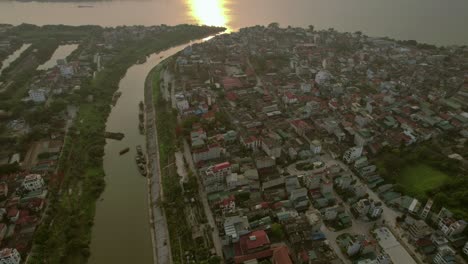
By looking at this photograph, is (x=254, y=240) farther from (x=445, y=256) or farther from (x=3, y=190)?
(x=3, y=190)

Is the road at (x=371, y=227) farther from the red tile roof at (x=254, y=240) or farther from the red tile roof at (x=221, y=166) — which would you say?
the red tile roof at (x=221, y=166)

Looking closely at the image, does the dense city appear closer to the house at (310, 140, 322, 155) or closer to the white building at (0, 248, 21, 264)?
the house at (310, 140, 322, 155)

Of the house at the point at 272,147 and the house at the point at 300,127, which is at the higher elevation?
the house at the point at 300,127

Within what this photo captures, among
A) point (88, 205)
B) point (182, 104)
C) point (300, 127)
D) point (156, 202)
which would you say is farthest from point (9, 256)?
point (300, 127)

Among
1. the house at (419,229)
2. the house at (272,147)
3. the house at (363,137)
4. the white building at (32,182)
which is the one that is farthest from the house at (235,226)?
the white building at (32,182)

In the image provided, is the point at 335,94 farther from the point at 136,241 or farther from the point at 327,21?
the point at 327,21

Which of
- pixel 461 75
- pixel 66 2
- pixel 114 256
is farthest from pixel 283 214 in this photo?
pixel 66 2
